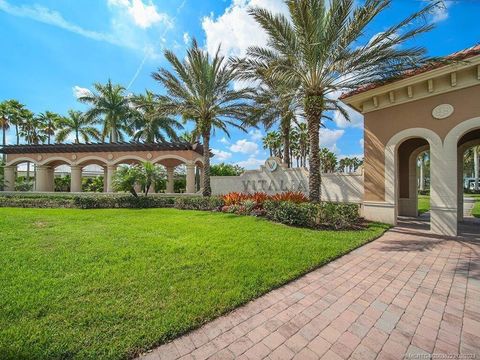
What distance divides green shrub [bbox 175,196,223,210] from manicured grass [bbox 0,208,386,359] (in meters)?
5.99

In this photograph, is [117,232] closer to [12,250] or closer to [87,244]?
[87,244]

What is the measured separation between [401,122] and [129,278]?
36.6 ft

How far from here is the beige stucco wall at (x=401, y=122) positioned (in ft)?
27.9

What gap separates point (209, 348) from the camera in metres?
2.80

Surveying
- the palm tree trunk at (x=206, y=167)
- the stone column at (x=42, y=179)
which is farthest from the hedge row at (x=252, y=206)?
the stone column at (x=42, y=179)

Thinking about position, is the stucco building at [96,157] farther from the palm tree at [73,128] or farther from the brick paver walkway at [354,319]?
the brick paver walkway at [354,319]

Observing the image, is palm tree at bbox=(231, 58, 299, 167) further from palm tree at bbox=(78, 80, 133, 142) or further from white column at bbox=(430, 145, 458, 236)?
palm tree at bbox=(78, 80, 133, 142)

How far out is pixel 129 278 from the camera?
4461mm

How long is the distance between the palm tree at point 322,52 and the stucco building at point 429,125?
0.76 m

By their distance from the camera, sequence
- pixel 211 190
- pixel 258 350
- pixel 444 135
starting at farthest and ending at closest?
pixel 211 190 < pixel 444 135 < pixel 258 350

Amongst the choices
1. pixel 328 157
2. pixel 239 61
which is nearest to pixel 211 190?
pixel 239 61

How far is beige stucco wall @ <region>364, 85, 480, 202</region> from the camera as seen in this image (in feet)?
27.9

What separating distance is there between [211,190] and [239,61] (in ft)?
31.4

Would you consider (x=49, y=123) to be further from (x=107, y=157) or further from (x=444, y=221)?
(x=444, y=221)
